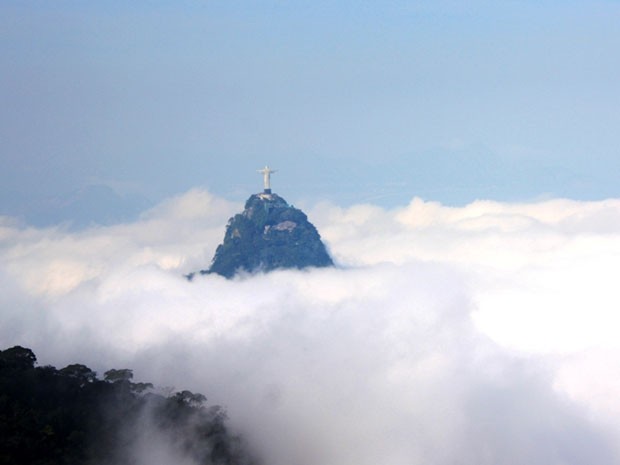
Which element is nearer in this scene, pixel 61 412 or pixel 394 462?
pixel 61 412

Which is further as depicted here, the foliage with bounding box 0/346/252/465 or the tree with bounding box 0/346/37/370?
the tree with bounding box 0/346/37/370

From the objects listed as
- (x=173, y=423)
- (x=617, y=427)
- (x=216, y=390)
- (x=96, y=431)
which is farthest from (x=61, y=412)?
(x=617, y=427)

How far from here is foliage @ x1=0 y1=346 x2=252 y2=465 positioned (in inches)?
3497

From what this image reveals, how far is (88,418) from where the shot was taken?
322 ft

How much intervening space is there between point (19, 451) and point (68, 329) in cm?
9296

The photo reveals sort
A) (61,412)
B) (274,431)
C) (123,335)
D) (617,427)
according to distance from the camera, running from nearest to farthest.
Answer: (61,412) < (274,431) < (617,427) < (123,335)

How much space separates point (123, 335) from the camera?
177750mm

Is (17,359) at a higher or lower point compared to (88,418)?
higher

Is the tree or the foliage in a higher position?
the tree

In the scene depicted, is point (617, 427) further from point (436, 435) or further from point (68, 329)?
point (68, 329)

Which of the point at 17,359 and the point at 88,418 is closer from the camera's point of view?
the point at 88,418

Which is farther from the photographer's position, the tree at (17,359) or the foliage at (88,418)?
the tree at (17,359)

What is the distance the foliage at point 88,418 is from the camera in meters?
88.8

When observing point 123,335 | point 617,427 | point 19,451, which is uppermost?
point 123,335
